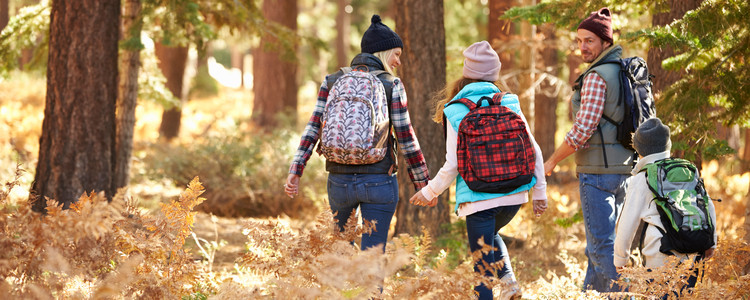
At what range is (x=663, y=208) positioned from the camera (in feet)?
12.8

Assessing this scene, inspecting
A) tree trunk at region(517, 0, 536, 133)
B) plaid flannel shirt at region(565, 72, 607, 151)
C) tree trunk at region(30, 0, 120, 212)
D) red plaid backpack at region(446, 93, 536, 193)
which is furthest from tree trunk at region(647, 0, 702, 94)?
tree trunk at region(30, 0, 120, 212)

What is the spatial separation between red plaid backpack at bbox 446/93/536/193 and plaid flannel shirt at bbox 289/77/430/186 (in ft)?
1.59

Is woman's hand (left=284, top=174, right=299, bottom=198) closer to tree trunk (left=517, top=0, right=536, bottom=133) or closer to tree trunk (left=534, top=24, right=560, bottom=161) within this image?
tree trunk (left=517, top=0, right=536, bottom=133)

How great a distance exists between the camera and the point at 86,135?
21.9 ft

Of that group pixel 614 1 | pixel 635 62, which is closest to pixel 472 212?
pixel 635 62

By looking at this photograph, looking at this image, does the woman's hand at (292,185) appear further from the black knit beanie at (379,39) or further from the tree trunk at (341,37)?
the tree trunk at (341,37)

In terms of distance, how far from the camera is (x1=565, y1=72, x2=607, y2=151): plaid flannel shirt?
4.56 metres

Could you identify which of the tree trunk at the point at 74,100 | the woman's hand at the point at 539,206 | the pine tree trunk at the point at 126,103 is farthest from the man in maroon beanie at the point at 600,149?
the pine tree trunk at the point at 126,103

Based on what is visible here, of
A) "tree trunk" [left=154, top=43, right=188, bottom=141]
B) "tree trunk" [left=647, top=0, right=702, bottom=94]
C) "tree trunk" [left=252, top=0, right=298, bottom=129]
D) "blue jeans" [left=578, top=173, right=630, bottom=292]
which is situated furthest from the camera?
"tree trunk" [left=252, top=0, right=298, bottom=129]

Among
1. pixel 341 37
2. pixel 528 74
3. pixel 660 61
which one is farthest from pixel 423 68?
pixel 341 37

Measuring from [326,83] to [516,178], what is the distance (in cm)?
136

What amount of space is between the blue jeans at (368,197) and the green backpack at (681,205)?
5.09 feet

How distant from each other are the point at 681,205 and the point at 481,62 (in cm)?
142

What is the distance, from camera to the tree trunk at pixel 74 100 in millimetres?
6594
